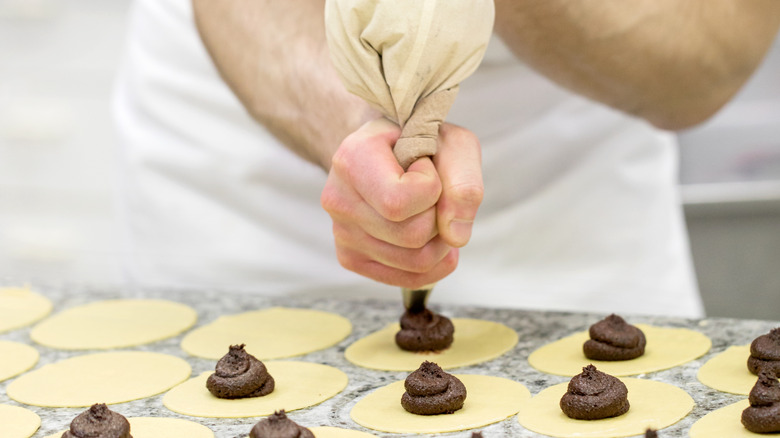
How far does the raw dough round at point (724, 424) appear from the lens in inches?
49.4

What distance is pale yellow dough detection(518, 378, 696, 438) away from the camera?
4.24 ft

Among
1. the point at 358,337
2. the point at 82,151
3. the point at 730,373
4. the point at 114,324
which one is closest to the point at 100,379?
the point at 114,324

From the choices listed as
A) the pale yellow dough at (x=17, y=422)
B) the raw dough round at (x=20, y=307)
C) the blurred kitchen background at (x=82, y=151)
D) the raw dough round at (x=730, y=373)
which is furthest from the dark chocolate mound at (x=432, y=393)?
the blurred kitchen background at (x=82, y=151)

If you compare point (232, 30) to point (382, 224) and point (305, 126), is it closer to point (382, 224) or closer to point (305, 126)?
point (305, 126)

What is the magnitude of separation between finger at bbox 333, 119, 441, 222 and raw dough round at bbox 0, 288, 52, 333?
35.1 inches

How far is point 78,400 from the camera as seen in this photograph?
4.86ft

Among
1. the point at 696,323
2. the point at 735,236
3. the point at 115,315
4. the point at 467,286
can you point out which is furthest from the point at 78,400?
the point at 735,236

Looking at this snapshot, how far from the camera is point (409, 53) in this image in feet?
4.31

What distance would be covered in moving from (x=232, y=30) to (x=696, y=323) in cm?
110

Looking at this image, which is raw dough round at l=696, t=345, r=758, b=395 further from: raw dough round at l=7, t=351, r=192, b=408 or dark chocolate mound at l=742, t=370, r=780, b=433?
raw dough round at l=7, t=351, r=192, b=408

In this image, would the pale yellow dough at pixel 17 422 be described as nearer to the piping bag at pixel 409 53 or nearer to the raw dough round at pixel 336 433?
the raw dough round at pixel 336 433

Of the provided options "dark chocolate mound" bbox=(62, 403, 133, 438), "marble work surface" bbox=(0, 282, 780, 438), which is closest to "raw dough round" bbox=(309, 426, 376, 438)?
"marble work surface" bbox=(0, 282, 780, 438)

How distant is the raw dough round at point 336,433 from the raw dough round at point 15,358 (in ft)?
2.01

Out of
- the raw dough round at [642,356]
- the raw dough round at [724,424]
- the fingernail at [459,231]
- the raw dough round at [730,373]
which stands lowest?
the raw dough round at [724,424]
